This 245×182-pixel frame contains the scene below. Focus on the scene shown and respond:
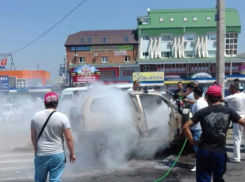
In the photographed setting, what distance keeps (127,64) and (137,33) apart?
19.0ft

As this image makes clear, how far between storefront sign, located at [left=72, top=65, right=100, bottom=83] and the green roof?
26.0 meters

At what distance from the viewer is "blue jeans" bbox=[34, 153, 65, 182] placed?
4207mm

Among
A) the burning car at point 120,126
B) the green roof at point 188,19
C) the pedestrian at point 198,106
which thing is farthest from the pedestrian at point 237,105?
the green roof at point 188,19

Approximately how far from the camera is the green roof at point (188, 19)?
51.1 meters

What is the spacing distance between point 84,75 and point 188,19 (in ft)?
97.1

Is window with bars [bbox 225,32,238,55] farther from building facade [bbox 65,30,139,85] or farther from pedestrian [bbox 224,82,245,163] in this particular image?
pedestrian [bbox 224,82,245,163]

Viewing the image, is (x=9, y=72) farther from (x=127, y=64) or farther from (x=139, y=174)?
(x=139, y=174)

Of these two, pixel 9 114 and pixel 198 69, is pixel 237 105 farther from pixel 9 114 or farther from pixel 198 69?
pixel 198 69

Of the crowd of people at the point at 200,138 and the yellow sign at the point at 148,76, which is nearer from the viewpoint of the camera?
the crowd of people at the point at 200,138

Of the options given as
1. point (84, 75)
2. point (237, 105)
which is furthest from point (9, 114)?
point (237, 105)

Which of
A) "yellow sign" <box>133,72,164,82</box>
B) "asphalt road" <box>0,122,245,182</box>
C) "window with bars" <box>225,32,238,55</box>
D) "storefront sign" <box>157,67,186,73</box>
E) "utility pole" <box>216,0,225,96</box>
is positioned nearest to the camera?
"asphalt road" <box>0,122,245,182</box>

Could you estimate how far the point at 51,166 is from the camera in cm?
424

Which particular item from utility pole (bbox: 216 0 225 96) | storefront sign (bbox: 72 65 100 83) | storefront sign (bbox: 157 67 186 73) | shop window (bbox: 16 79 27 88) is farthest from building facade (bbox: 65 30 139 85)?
utility pole (bbox: 216 0 225 96)

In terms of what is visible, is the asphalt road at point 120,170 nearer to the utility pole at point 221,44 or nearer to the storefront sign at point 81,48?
the utility pole at point 221,44
